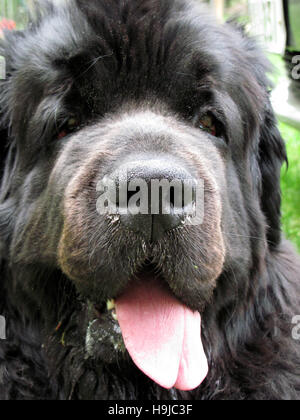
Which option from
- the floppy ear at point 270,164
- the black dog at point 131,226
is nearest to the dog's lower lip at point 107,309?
the black dog at point 131,226

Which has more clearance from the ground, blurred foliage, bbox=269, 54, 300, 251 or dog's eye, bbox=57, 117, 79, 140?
dog's eye, bbox=57, 117, 79, 140

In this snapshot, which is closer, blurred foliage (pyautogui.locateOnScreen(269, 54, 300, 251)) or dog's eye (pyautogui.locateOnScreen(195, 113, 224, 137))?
dog's eye (pyautogui.locateOnScreen(195, 113, 224, 137))

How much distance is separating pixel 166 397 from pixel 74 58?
1.51m

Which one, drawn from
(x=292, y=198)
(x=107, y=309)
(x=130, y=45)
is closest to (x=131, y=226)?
(x=107, y=309)

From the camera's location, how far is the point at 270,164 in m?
2.82

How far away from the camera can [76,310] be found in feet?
7.39

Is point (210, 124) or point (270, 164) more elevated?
point (210, 124)

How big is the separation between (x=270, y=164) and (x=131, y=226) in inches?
50.4

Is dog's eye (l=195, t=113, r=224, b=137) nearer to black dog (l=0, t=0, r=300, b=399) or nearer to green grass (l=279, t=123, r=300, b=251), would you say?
black dog (l=0, t=0, r=300, b=399)

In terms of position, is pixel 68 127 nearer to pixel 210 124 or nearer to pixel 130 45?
pixel 130 45

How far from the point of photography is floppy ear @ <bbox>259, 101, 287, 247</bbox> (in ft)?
9.24

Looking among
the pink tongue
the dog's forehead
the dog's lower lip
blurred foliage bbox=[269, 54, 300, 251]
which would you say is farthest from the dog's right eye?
blurred foliage bbox=[269, 54, 300, 251]
